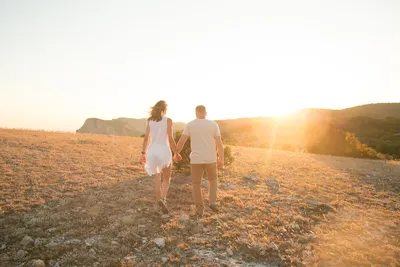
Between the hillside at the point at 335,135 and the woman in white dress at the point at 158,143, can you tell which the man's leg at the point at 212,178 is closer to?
the woman in white dress at the point at 158,143

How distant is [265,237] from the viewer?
5379mm

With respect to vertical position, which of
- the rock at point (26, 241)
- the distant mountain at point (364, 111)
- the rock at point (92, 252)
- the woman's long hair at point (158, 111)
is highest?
the distant mountain at point (364, 111)

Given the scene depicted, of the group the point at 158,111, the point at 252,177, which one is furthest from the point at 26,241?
the point at 252,177

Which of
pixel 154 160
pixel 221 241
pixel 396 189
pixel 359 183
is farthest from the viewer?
pixel 359 183

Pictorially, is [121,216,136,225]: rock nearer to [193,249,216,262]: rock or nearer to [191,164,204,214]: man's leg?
[191,164,204,214]: man's leg

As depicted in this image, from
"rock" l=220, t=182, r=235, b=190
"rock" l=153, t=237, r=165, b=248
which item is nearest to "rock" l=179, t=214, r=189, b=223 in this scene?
"rock" l=153, t=237, r=165, b=248

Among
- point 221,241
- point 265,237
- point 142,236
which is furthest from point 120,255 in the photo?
point 265,237

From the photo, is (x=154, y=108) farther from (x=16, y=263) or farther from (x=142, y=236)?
(x=16, y=263)

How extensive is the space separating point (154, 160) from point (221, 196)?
313 centimetres

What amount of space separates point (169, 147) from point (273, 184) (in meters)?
5.95

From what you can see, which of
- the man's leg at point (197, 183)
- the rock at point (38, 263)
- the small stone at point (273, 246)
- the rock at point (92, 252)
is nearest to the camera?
the rock at point (38, 263)

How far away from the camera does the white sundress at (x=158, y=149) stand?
19.5 feet

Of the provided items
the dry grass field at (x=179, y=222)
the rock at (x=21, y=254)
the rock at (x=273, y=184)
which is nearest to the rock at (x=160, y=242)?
the dry grass field at (x=179, y=222)

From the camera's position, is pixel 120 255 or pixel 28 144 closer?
pixel 120 255
